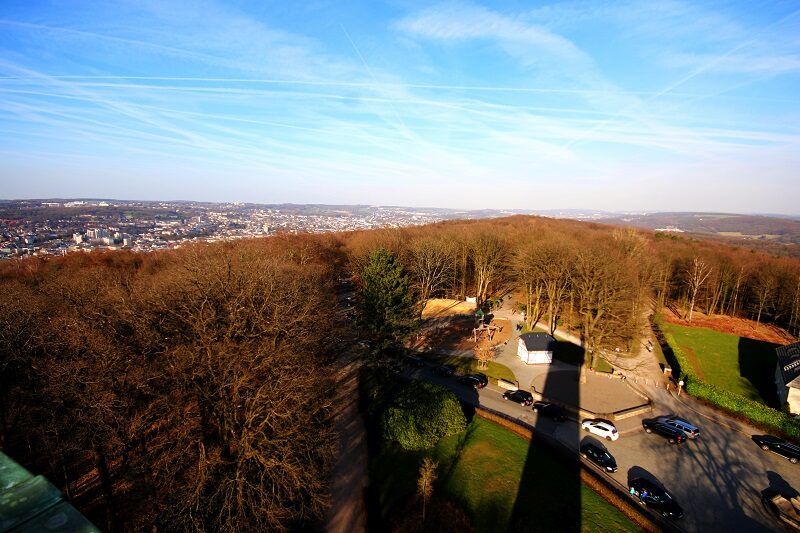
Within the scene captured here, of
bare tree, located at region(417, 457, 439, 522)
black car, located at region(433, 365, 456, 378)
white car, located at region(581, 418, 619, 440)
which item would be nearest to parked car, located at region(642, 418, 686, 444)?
white car, located at region(581, 418, 619, 440)

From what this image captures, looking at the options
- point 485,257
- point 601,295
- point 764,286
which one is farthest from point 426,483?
point 764,286

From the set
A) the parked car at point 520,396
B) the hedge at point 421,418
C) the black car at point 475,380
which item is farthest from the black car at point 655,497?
the black car at point 475,380

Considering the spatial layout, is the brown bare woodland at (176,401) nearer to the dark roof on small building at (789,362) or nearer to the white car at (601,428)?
the white car at (601,428)

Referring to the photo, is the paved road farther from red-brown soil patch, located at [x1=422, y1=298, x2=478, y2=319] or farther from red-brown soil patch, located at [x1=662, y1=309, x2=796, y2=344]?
red-brown soil patch, located at [x1=662, y1=309, x2=796, y2=344]

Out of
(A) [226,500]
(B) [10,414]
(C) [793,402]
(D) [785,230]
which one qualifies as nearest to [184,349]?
(A) [226,500]

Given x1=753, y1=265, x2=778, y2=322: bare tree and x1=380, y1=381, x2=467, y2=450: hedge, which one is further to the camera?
x1=753, y1=265, x2=778, y2=322: bare tree

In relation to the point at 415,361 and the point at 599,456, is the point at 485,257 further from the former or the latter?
the point at 599,456
